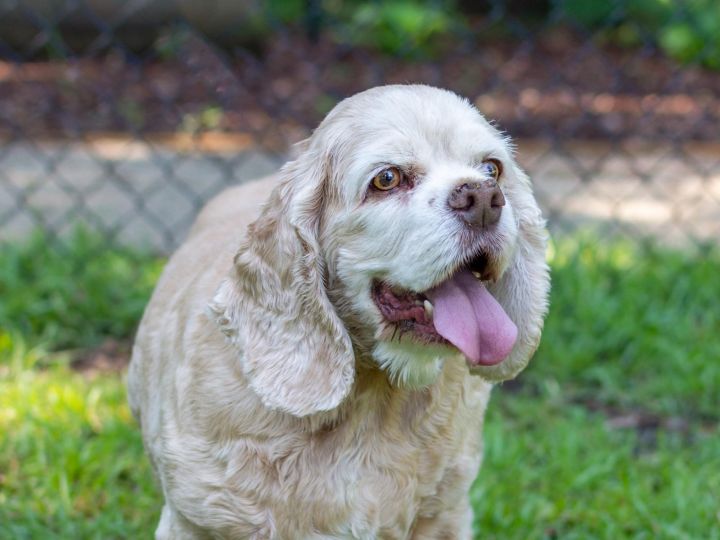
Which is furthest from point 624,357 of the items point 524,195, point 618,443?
point 524,195

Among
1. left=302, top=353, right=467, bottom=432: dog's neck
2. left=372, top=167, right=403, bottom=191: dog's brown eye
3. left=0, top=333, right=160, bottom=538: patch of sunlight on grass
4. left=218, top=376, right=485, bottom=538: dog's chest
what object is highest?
left=372, top=167, right=403, bottom=191: dog's brown eye

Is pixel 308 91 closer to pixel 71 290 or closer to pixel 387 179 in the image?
pixel 71 290

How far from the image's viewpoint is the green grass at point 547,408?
361cm

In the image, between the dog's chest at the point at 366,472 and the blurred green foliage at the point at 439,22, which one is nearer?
the dog's chest at the point at 366,472

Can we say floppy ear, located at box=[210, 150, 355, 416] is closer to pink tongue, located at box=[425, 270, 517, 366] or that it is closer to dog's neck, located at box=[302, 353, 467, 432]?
dog's neck, located at box=[302, 353, 467, 432]

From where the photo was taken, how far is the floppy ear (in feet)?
8.41

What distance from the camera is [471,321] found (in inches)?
98.0

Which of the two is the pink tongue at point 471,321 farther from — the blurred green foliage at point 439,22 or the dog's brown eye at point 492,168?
the blurred green foliage at point 439,22

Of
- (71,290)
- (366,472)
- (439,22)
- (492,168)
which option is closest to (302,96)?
(439,22)

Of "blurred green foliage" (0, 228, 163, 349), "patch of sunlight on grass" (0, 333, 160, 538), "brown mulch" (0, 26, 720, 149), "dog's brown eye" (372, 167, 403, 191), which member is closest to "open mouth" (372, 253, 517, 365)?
"dog's brown eye" (372, 167, 403, 191)

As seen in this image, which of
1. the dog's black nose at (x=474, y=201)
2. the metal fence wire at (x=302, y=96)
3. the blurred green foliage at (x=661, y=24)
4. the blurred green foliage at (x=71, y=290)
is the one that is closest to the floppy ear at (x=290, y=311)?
the dog's black nose at (x=474, y=201)

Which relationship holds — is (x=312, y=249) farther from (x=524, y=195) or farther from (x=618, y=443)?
(x=618, y=443)

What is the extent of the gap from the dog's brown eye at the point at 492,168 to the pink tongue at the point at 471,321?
0.25 metres

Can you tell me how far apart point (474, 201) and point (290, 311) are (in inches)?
19.9
